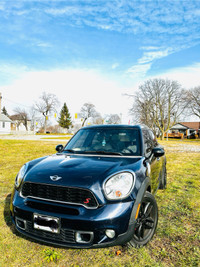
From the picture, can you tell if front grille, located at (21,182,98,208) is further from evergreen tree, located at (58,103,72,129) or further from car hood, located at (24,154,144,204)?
evergreen tree, located at (58,103,72,129)

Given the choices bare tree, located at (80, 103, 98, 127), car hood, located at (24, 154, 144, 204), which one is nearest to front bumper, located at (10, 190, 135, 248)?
car hood, located at (24, 154, 144, 204)

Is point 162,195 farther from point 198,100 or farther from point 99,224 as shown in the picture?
point 198,100

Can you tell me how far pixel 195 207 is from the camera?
3.87m

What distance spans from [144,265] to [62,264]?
902 millimetres

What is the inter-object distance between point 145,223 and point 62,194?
1.18m

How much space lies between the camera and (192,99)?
46281 mm

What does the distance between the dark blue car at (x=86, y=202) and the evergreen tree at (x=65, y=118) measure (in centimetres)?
7888

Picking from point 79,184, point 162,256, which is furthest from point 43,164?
point 162,256

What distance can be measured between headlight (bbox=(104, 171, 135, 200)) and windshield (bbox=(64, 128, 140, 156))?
0.73 m

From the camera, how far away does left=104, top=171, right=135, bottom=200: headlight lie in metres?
2.16

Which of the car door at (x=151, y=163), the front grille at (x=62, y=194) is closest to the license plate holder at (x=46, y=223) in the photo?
the front grille at (x=62, y=194)

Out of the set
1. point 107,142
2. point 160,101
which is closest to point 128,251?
point 107,142

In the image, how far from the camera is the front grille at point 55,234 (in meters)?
2.08

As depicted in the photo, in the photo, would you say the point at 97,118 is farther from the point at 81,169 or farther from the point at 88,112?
the point at 81,169
